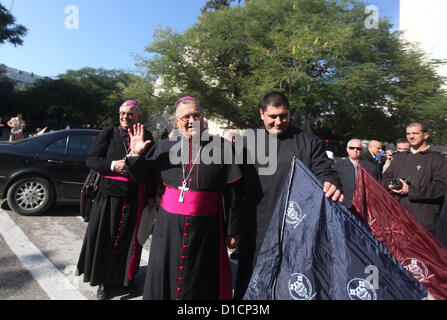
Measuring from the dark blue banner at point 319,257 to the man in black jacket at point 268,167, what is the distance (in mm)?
214

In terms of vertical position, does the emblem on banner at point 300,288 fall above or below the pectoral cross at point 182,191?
below

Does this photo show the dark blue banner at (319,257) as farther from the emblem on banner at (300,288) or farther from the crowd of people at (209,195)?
the crowd of people at (209,195)

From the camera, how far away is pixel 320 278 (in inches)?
70.4

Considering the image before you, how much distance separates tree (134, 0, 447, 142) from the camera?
12.6 meters

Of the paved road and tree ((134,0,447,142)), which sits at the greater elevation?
tree ((134,0,447,142))

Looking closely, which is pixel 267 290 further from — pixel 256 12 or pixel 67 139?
pixel 256 12

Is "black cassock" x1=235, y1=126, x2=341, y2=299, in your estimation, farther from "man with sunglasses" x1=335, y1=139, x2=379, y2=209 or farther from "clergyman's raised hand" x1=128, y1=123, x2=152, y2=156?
"man with sunglasses" x1=335, y1=139, x2=379, y2=209

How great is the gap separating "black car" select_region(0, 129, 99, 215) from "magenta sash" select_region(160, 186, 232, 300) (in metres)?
4.10

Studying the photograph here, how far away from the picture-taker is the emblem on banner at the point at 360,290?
5.42 feet

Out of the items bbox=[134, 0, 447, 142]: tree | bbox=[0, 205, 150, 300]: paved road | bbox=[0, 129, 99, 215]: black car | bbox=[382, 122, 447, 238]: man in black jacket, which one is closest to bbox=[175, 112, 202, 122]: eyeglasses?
bbox=[0, 205, 150, 300]: paved road

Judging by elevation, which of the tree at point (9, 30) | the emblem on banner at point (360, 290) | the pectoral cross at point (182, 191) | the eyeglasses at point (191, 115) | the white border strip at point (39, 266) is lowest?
the white border strip at point (39, 266)

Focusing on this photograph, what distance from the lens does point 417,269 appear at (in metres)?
2.23

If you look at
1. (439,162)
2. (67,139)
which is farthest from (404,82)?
(67,139)

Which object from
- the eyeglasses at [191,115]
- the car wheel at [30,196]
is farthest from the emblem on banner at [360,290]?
the car wheel at [30,196]
